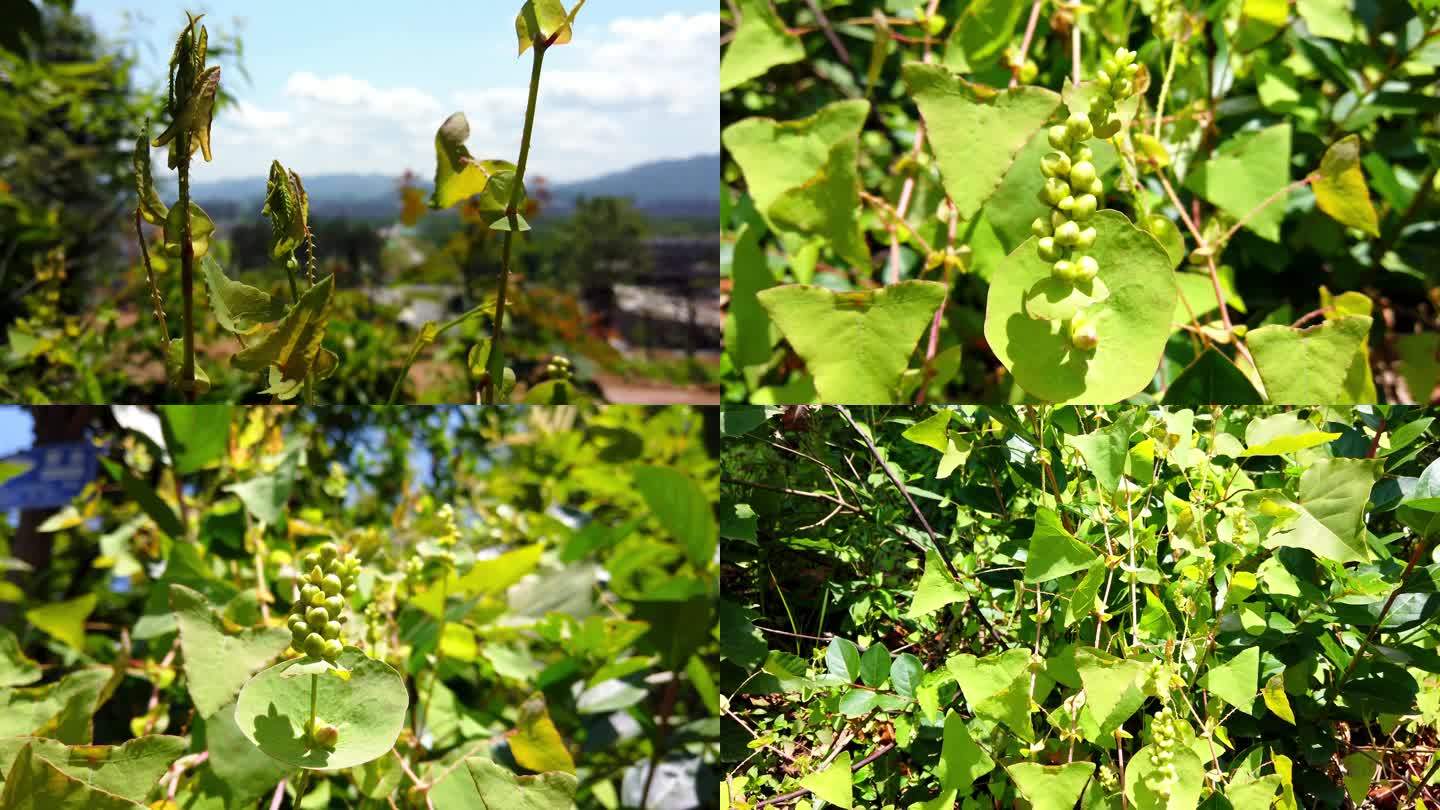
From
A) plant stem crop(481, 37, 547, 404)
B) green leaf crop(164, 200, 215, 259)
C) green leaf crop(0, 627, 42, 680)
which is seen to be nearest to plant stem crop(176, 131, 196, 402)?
green leaf crop(164, 200, 215, 259)

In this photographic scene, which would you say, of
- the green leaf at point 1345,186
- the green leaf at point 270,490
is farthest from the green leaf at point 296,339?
the green leaf at point 1345,186

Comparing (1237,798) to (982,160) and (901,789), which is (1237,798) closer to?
(901,789)

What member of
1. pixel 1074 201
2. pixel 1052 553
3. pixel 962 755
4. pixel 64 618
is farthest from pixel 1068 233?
pixel 64 618

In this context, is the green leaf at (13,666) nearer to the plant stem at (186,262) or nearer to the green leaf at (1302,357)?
the plant stem at (186,262)

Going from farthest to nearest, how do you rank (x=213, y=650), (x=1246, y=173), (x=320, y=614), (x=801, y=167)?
(x=1246, y=173)
(x=801, y=167)
(x=213, y=650)
(x=320, y=614)

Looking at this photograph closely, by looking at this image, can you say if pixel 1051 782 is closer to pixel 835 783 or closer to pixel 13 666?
pixel 835 783

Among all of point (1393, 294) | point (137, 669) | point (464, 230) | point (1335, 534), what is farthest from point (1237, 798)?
point (464, 230)
